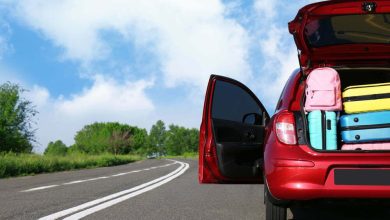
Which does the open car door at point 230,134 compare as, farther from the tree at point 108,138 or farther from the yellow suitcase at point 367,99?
the tree at point 108,138

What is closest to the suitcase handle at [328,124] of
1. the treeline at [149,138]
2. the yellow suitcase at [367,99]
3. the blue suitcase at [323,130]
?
the blue suitcase at [323,130]

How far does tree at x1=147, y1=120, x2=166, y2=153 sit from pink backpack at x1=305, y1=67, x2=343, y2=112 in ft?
438

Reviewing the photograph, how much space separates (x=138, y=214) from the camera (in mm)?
5672

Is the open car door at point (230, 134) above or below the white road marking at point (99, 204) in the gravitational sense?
above

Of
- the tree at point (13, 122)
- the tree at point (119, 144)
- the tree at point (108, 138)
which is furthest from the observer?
the tree at point (108, 138)

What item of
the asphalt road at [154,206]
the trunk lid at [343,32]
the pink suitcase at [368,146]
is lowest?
the asphalt road at [154,206]

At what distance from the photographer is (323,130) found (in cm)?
390

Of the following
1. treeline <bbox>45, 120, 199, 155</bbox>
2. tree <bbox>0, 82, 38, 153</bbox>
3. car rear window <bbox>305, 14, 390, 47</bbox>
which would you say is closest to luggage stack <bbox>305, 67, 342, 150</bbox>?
car rear window <bbox>305, 14, 390, 47</bbox>

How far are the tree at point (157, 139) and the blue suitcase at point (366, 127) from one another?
134m

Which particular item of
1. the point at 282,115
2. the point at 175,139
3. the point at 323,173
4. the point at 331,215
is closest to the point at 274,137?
the point at 282,115

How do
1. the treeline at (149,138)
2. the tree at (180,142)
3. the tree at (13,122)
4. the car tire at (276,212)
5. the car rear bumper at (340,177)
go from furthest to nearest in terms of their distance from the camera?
the tree at (180,142) → the treeline at (149,138) → the tree at (13,122) → the car tire at (276,212) → the car rear bumper at (340,177)

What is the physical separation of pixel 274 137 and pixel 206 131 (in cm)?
122

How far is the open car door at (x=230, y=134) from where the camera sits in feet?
16.4

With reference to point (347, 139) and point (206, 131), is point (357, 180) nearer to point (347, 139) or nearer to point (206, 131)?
point (347, 139)
